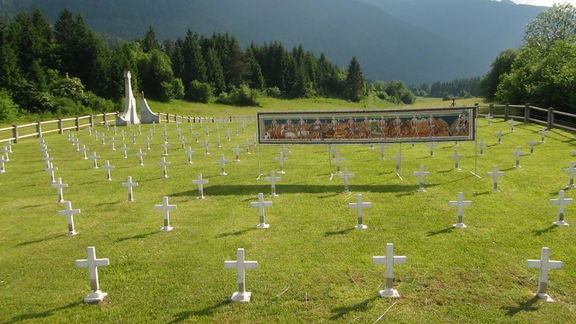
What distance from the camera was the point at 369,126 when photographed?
1475 centimetres

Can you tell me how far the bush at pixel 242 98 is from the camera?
8075 centimetres

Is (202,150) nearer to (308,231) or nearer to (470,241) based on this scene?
(308,231)

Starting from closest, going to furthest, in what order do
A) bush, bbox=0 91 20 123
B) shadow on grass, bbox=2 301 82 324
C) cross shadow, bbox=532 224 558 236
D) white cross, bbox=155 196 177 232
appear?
shadow on grass, bbox=2 301 82 324, cross shadow, bbox=532 224 558 236, white cross, bbox=155 196 177 232, bush, bbox=0 91 20 123

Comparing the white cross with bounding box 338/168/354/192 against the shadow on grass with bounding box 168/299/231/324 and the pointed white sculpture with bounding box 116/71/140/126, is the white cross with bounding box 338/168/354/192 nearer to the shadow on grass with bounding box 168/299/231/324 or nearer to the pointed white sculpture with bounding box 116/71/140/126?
the shadow on grass with bounding box 168/299/231/324

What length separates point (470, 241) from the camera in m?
8.80

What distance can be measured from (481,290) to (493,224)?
3343 mm

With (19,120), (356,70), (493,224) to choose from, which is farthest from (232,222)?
(356,70)

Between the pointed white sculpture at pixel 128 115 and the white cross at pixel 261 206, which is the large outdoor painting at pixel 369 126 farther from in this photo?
the pointed white sculpture at pixel 128 115

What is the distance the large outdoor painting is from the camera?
14219 mm

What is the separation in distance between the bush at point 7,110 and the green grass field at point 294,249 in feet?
109

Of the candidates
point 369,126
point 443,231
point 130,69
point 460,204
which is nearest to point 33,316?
point 443,231

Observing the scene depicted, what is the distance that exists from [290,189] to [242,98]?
2732 inches

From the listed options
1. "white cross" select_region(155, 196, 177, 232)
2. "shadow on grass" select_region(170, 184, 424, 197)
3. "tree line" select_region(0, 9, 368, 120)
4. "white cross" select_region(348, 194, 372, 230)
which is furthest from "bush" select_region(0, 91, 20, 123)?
"white cross" select_region(348, 194, 372, 230)

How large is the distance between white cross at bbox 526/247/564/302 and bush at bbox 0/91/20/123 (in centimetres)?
4772
